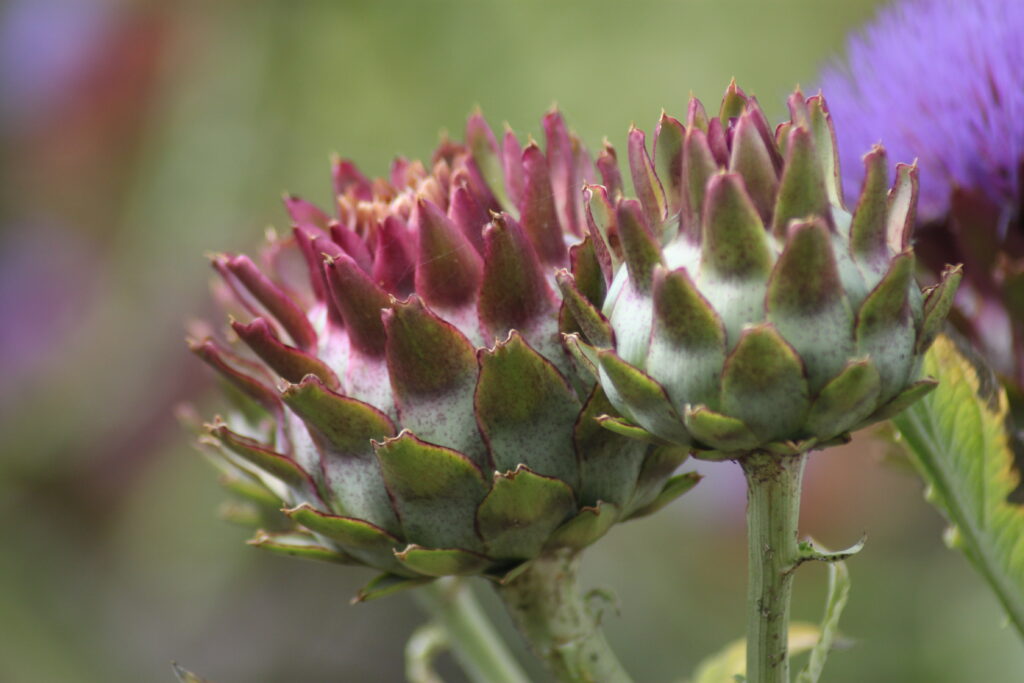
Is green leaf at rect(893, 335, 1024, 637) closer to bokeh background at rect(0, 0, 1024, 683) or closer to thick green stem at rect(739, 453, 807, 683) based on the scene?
thick green stem at rect(739, 453, 807, 683)

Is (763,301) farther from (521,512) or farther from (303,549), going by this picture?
(303,549)

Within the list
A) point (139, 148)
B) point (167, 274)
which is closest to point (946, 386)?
point (167, 274)

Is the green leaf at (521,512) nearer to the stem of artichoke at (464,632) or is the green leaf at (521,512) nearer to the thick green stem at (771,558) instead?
the thick green stem at (771,558)

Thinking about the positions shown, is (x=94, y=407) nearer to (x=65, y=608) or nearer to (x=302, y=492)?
(x=65, y=608)

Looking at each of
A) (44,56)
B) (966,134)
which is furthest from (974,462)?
(44,56)

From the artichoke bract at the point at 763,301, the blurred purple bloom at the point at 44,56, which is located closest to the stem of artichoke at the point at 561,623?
the artichoke bract at the point at 763,301

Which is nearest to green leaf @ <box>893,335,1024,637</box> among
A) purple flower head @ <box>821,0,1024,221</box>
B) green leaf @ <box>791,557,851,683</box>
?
green leaf @ <box>791,557,851,683</box>

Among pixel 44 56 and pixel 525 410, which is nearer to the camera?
pixel 525 410
